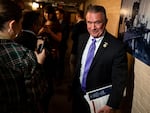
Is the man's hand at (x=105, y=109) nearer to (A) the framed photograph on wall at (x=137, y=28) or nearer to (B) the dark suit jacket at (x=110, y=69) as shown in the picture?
(B) the dark suit jacket at (x=110, y=69)

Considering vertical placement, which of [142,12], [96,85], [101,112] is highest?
[142,12]

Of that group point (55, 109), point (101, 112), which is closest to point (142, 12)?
point (101, 112)

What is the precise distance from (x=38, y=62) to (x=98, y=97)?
74 centimetres

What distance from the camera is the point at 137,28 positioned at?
227 cm

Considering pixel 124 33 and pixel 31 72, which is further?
pixel 124 33

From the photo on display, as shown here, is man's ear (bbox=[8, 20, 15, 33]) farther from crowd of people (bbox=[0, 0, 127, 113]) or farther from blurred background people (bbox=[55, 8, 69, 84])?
blurred background people (bbox=[55, 8, 69, 84])

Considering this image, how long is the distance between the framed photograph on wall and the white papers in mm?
388

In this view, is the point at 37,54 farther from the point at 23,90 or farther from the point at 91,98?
the point at 91,98

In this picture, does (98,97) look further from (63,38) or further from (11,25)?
(63,38)

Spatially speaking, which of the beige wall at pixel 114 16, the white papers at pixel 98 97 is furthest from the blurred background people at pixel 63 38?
the white papers at pixel 98 97

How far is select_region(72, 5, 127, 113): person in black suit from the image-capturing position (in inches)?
83.2

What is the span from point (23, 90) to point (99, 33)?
1.01 m

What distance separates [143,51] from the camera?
2.09 m

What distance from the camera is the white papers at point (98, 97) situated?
7.02 feet
